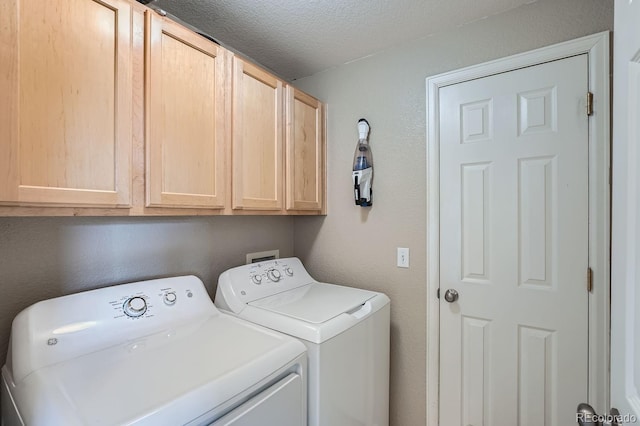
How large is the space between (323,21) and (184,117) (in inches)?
33.9

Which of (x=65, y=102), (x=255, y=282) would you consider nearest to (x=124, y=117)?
(x=65, y=102)

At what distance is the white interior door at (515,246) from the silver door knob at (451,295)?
0.02 metres

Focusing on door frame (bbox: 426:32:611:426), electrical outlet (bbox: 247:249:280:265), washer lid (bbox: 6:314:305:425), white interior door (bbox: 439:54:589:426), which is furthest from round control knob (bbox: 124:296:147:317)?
door frame (bbox: 426:32:611:426)

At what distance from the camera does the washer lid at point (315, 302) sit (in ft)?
4.17

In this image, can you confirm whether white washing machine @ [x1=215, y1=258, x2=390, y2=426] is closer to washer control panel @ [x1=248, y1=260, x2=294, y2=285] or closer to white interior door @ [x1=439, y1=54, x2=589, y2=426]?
washer control panel @ [x1=248, y1=260, x2=294, y2=285]

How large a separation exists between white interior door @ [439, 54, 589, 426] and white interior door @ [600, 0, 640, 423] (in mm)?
704

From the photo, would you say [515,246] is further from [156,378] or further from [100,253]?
[100,253]

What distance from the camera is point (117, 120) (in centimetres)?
98

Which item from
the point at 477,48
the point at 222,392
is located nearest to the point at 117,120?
the point at 222,392

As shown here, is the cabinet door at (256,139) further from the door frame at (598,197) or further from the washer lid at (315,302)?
the door frame at (598,197)

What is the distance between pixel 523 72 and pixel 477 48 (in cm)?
26

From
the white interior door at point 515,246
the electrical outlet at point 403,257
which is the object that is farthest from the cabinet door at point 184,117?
the white interior door at point 515,246

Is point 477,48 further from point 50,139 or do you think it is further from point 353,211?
point 50,139

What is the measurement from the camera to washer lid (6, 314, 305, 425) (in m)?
0.68
